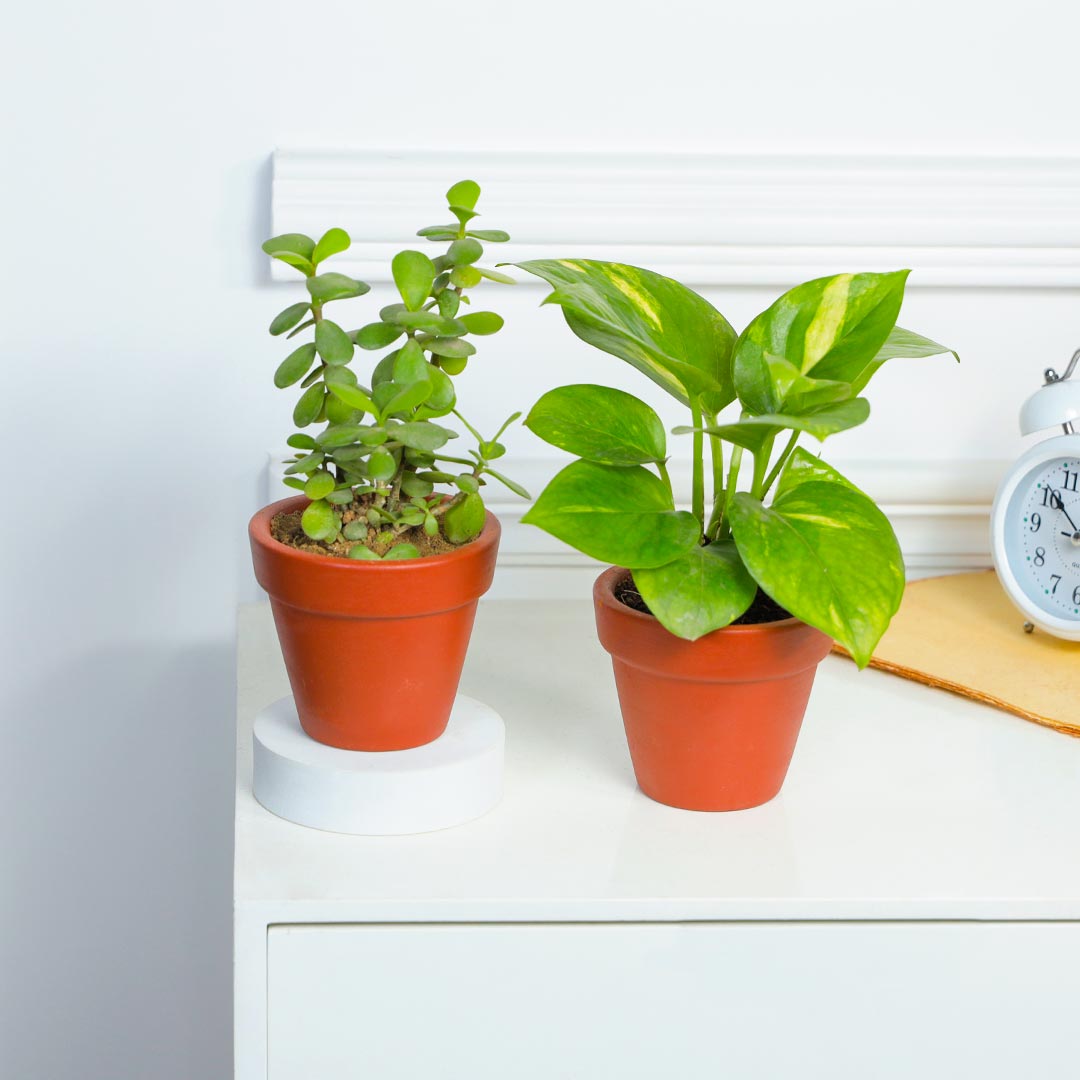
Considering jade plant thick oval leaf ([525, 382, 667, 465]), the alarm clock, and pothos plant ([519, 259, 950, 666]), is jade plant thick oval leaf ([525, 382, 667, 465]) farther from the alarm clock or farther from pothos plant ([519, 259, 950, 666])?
the alarm clock

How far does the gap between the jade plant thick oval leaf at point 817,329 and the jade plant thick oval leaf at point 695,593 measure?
9 cm

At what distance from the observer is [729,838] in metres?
0.73

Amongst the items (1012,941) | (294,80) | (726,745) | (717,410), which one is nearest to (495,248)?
(294,80)

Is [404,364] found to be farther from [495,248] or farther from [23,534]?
[23,534]

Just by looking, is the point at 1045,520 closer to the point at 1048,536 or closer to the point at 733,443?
the point at 1048,536

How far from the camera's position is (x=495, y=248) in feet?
3.48

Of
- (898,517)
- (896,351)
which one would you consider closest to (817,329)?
(896,351)

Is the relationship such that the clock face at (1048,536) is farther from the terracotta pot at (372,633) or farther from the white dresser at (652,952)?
the terracotta pot at (372,633)

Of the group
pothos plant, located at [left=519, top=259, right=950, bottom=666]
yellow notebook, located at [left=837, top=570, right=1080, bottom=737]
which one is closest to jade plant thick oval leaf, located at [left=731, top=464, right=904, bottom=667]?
pothos plant, located at [left=519, top=259, right=950, bottom=666]

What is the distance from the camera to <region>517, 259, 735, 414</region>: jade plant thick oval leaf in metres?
0.70

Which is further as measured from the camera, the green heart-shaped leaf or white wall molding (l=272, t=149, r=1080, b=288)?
white wall molding (l=272, t=149, r=1080, b=288)

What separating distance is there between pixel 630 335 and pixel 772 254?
17.7 inches

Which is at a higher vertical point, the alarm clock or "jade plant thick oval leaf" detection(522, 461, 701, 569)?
"jade plant thick oval leaf" detection(522, 461, 701, 569)

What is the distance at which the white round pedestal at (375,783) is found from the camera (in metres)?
0.72
